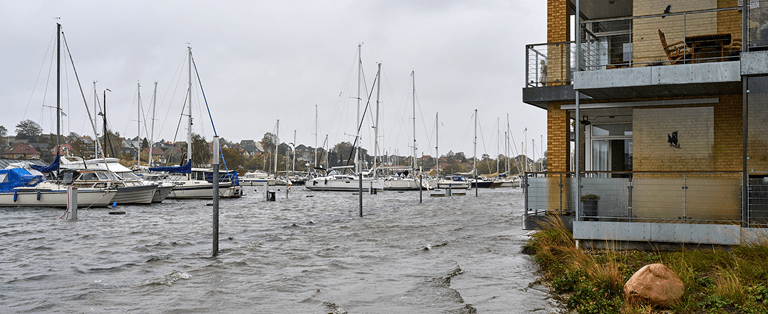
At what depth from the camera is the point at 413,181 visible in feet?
242

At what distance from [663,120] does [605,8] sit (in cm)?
531

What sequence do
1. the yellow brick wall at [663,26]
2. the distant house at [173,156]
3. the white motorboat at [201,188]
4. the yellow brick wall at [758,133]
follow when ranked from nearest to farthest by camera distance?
the yellow brick wall at [758,133]
the yellow brick wall at [663,26]
the white motorboat at [201,188]
the distant house at [173,156]

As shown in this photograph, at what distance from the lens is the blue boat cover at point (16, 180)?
38688 mm

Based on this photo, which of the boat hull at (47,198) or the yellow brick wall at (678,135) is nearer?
the yellow brick wall at (678,135)

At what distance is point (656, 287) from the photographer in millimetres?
7902

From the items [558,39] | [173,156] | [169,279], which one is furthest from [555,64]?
[173,156]

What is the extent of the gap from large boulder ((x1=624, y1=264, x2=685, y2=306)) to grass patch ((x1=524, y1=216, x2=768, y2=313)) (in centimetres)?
11

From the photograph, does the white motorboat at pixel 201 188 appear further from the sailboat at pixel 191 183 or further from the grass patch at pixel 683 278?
the grass patch at pixel 683 278

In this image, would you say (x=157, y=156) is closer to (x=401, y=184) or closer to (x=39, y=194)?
(x=401, y=184)

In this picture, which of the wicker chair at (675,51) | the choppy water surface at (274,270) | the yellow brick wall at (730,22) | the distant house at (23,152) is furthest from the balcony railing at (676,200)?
the distant house at (23,152)

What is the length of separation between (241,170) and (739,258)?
126 meters

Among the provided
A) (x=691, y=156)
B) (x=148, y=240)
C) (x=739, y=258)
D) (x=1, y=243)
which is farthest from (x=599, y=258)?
(x=1, y=243)

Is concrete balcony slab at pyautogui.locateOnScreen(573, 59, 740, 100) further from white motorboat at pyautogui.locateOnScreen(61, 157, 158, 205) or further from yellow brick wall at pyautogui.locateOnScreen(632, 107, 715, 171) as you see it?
white motorboat at pyautogui.locateOnScreen(61, 157, 158, 205)

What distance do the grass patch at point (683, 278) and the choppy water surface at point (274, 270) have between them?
0.54 metres
